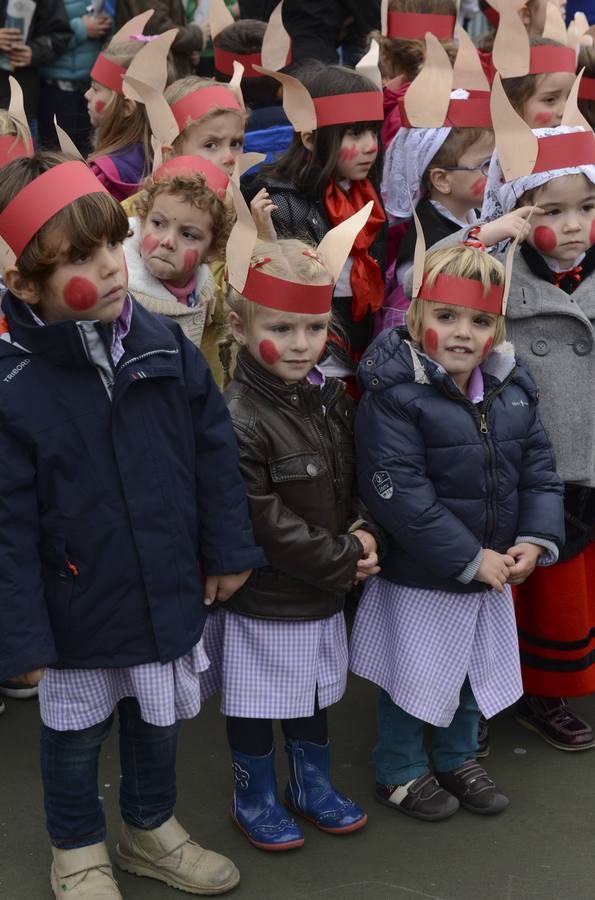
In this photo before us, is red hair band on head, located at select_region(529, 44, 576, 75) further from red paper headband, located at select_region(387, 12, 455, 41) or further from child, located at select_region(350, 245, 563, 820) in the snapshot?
child, located at select_region(350, 245, 563, 820)

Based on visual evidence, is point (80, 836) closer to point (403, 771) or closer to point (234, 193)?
point (403, 771)

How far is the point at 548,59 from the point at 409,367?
1.68m

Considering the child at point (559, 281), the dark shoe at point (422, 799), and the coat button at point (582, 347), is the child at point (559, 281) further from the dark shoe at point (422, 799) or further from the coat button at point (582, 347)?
the dark shoe at point (422, 799)

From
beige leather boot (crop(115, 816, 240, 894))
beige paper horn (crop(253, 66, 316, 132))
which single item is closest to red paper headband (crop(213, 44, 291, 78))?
beige paper horn (crop(253, 66, 316, 132))

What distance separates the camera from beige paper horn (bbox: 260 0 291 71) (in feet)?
14.4

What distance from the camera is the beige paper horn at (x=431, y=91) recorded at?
149 inches

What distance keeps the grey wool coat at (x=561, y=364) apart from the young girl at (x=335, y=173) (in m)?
0.47

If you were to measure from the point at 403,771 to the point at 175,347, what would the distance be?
1.33 meters

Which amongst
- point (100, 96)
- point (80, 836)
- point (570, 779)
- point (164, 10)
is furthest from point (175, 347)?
point (164, 10)

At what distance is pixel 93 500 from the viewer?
2559 mm

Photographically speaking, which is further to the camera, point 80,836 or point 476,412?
point 476,412

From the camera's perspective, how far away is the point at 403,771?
3.26m

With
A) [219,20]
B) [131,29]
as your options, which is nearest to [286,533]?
[131,29]

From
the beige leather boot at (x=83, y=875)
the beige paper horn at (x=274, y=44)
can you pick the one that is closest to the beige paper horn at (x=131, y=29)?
the beige paper horn at (x=274, y=44)
